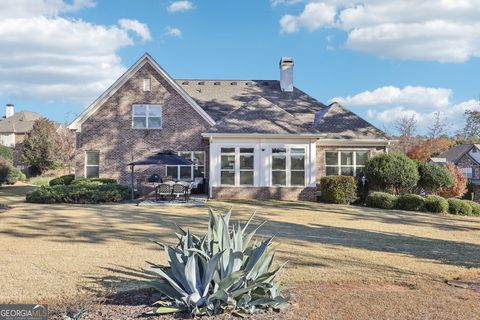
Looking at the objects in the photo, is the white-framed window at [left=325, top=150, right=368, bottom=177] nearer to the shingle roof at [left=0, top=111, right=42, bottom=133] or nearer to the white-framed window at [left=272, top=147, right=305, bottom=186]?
the white-framed window at [left=272, top=147, right=305, bottom=186]

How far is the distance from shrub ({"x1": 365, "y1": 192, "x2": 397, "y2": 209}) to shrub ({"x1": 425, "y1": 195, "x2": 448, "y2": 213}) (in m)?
1.41

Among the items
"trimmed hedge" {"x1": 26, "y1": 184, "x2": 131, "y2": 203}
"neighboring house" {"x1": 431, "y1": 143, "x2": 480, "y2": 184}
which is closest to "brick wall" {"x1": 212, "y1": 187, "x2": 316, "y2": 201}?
"trimmed hedge" {"x1": 26, "y1": 184, "x2": 131, "y2": 203}

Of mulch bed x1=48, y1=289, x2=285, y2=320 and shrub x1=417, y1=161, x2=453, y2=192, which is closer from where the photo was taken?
mulch bed x1=48, y1=289, x2=285, y2=320

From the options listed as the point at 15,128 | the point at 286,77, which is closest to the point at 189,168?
the point at 286,77

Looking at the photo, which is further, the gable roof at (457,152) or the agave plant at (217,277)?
the gable roof at (457,152)

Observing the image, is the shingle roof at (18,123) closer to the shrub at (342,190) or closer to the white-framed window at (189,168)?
the white-framed window at (189,168)

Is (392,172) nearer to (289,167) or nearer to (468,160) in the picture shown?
(289,167)

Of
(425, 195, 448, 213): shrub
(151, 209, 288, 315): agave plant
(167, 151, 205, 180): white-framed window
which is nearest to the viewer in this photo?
(151, 209, 288, 315): agave plant

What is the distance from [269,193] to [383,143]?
744 cm

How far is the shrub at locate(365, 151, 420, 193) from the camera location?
72.6ft

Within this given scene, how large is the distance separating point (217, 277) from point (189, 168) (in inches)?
780

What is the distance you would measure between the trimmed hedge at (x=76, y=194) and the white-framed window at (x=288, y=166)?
796 centimetres

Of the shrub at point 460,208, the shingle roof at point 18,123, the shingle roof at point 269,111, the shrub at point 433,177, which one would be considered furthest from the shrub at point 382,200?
the shingle roof at point 18,123

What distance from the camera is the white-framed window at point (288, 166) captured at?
75.7ft
